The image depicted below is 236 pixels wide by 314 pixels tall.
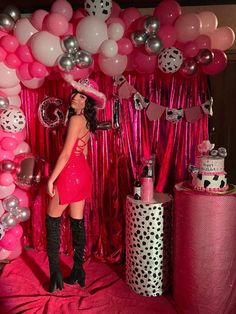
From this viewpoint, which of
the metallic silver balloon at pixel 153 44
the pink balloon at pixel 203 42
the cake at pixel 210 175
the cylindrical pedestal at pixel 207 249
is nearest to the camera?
the cylindrical pedestal at pixel 207 249

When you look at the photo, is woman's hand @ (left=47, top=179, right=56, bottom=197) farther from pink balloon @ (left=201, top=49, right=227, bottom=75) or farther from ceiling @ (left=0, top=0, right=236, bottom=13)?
A: ceiling @ (left=0, top=0, right=236, bottom=13)

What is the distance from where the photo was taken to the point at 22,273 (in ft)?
12.2

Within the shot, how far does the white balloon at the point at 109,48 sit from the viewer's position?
310 centimetres

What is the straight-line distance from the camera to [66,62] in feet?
10.0

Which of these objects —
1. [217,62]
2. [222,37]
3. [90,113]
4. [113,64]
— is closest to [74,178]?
[90,113]

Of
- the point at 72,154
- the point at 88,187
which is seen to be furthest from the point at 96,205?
the point at 72,154

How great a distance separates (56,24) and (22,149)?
1.30 metres

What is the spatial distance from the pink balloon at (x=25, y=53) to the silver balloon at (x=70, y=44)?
323mm

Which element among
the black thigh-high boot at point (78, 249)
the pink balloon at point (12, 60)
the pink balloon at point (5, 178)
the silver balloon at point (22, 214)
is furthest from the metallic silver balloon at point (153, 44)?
the silver balloon at point (22, 214)

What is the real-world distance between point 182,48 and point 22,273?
2707 mm

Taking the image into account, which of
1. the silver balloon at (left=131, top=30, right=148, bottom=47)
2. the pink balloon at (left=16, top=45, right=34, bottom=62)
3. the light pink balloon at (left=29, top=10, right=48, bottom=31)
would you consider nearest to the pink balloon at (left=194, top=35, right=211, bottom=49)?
the silver balloon at (left=131, top=30, right=148, bottom=47)

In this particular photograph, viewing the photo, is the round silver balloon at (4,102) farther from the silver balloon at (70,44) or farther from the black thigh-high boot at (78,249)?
the black thigh-high boot at (78,249)

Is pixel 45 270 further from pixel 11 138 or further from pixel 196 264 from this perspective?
pixel 196 264

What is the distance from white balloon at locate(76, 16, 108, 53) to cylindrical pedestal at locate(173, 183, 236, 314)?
1444 millimetres
